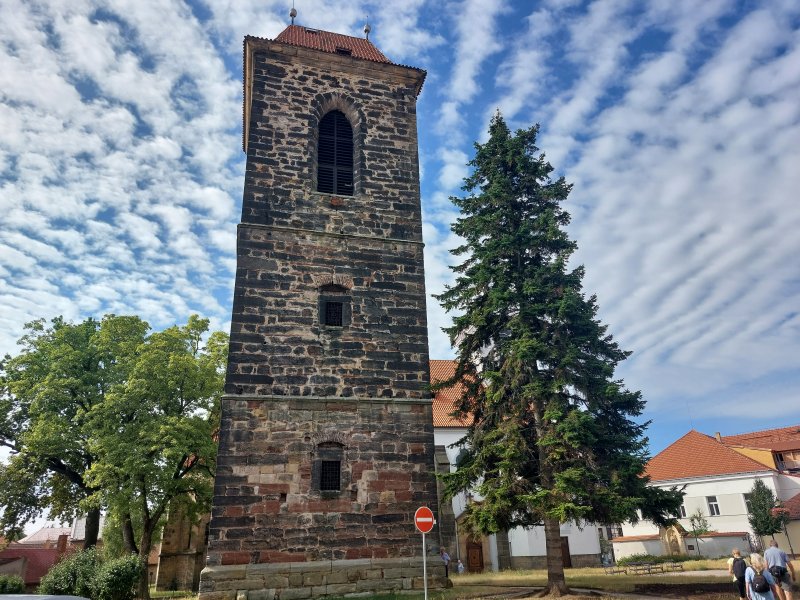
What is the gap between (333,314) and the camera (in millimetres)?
14008

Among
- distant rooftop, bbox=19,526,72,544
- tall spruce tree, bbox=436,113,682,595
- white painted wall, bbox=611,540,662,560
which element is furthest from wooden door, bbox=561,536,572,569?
distant rooftop, bbox=19,526,72,544

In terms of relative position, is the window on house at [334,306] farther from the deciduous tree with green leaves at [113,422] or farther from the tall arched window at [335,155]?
the deciduous tree with green leaves at [113,422]

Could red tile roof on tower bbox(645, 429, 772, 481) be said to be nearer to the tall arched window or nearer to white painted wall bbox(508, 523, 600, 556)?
white painted wall bbox(508, 523, 600, 556)

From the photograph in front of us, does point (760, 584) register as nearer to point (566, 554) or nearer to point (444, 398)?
point (444, 398)

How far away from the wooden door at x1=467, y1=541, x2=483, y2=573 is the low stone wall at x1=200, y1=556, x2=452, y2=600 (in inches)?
602

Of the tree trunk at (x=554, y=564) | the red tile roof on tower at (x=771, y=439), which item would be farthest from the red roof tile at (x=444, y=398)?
the red tile roof on tower at (x=771, y=439)

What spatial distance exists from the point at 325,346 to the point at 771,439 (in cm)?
4190

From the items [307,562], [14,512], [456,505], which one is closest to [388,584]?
[307,562]

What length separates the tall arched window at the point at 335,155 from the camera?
50.8 feet

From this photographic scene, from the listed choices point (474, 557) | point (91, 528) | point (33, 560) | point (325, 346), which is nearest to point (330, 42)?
point (325, 346)

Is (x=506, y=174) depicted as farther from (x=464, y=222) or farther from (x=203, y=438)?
(x=203, y=438)

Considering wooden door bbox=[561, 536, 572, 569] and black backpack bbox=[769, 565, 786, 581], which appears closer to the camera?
black backpack bbox=[769, 565, 786, 581]

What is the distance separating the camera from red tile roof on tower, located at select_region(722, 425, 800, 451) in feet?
128

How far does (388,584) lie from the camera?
39.3ft
